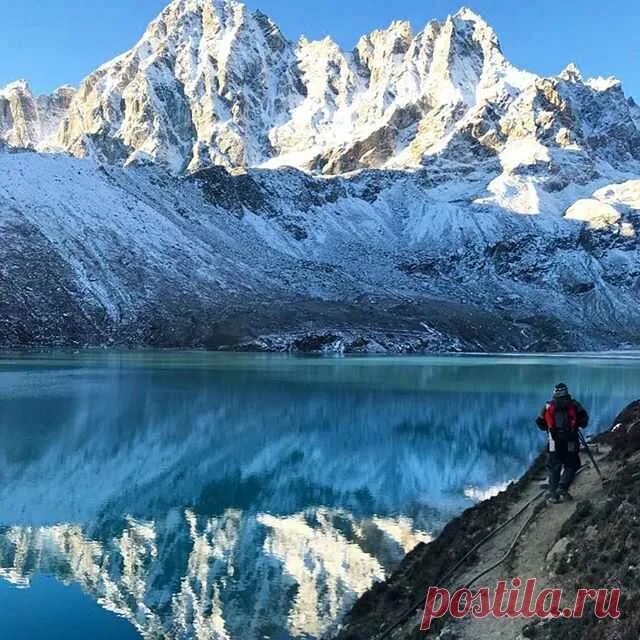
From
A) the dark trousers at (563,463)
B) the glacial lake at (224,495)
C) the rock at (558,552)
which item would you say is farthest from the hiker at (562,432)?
the glacial lake at (224,495)

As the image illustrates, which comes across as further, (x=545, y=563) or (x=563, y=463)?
(x=563, y=463)

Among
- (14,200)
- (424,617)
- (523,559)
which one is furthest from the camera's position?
(14,200)

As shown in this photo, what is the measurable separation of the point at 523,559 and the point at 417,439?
28.5m

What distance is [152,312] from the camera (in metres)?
172

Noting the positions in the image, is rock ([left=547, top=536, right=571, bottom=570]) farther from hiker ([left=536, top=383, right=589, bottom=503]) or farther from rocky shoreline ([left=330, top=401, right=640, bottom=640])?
hiker ([left=536, top=383, right=589, bottom=503])

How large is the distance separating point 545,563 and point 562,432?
14.2ft

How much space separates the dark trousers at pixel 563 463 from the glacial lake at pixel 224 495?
217 inches

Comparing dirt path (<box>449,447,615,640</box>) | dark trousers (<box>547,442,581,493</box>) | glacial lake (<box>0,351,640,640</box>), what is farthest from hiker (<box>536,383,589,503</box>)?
glacial lake (<box>0,351,640,640</box>)

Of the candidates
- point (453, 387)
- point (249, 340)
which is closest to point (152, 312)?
point (249, 340)

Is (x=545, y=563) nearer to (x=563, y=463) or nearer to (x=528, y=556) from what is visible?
(x=528, y=556)

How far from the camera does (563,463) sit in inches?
782

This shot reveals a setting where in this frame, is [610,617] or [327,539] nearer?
[610,617]

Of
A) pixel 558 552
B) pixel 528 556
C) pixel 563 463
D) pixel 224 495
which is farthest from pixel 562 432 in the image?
pixel 224 495

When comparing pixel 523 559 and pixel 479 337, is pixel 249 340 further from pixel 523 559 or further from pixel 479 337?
pixel 523 559
